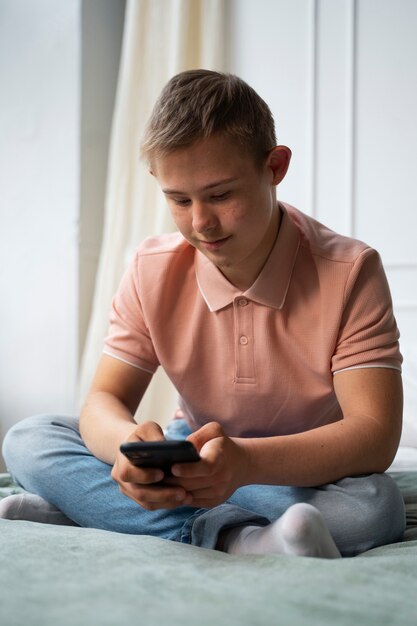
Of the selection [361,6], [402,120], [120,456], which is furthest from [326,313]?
[361,6]

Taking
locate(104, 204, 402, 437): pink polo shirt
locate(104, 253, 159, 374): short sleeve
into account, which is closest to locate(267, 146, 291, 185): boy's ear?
locate(104, 204, 402, 437): pink polo shirt

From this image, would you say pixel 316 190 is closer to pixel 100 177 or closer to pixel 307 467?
pixel 100 177

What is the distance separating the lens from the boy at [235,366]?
3.84 ft

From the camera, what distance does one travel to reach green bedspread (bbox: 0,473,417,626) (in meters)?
0.69

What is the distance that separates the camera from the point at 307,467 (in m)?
1.19

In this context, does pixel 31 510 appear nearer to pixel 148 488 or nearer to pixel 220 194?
pixel 148 488

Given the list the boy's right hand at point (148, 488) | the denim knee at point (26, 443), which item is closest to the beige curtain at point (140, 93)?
the denim knee at point (26, 443)

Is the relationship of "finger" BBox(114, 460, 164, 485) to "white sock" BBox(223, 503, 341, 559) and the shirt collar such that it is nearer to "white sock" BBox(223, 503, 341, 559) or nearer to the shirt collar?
"white sock" BBox(223, 503, 341, 559)

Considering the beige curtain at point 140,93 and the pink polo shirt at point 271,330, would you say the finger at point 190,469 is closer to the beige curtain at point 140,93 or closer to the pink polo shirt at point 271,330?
the pink polo shirt at point 271,330

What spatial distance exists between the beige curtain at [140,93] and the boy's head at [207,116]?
1642 mm

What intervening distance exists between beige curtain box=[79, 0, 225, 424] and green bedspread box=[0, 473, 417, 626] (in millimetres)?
2022

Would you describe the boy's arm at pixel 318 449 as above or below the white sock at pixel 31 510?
above

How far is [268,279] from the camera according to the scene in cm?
141

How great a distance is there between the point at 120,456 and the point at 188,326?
0.41 m
